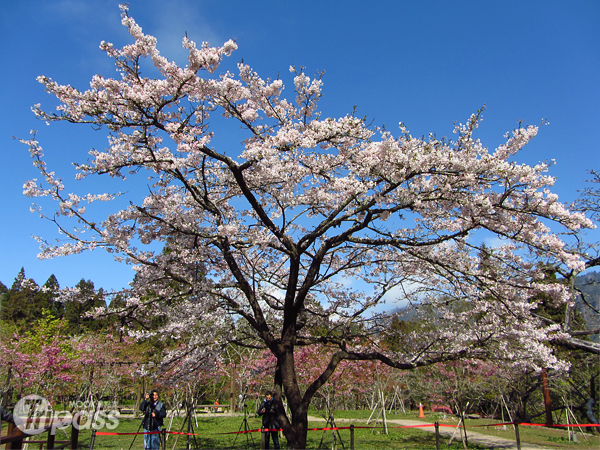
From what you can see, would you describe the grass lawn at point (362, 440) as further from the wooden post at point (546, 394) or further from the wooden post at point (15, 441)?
the wooden post at point (15, 441)

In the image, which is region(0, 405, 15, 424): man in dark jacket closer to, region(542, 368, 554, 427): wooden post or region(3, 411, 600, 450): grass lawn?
region(3, 411, 600, 450): grass lawn

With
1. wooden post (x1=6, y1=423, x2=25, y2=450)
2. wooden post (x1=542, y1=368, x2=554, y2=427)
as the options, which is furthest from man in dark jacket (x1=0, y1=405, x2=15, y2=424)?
wooden post (x1=542, y1=368, x2=554, y2=427)

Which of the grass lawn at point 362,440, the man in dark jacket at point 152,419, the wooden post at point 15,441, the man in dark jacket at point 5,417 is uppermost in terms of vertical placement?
the man in dark jacket at point 5,417

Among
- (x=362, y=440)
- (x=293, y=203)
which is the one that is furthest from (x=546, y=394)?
(x=293, y=203)

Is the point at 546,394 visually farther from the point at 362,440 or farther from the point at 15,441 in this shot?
the point at 15,441

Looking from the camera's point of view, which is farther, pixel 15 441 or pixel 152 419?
pixel 152 419

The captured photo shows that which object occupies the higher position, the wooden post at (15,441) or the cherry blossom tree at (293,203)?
the cherry blossom tree at (293,203)

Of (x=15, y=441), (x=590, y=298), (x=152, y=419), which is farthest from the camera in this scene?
(x=590, y=298)

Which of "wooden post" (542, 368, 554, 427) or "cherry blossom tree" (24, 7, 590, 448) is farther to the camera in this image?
"wooden post" (542, 368, 554, 427)

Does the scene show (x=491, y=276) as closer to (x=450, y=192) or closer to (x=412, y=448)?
(x=450, y=192)

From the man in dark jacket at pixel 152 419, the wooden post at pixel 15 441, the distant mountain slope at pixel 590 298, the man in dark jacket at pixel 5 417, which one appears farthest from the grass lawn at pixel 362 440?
the man in dark jacket at pixel 5 417

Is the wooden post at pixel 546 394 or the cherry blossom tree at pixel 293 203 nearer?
the cherry blossom tree at pixel 293 203

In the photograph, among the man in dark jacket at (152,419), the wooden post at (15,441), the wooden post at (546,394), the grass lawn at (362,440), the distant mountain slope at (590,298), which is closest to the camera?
the wooden post at (15,441)

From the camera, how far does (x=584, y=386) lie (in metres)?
14.9
